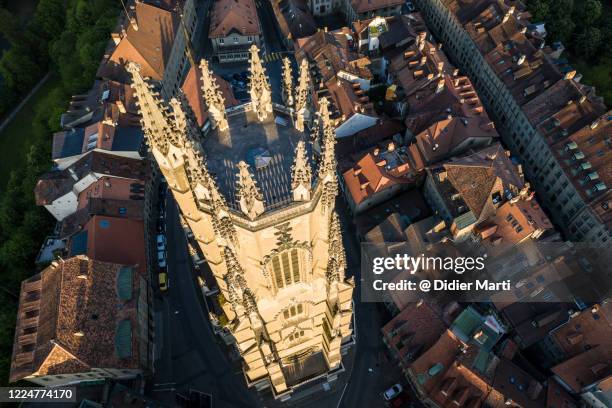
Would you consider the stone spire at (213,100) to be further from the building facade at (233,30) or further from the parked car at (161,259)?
the building facade at (233,30)

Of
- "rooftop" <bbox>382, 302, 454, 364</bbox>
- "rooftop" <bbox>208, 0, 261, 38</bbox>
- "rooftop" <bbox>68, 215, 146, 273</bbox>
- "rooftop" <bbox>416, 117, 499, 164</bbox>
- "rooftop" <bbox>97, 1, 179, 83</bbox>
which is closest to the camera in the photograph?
"rooftop" <bbox>382, 302, 454, 364</bbox>

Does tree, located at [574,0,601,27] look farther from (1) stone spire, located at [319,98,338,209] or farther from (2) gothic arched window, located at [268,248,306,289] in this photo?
(2) gothic arched window, located at [268,248,306,289]

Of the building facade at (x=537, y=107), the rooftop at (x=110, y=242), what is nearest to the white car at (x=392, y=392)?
the rooftop at (x=110, y=242)

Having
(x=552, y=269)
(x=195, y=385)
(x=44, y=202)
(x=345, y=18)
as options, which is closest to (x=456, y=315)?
(x=552, y=269)

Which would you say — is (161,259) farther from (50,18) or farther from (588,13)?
(588,13)

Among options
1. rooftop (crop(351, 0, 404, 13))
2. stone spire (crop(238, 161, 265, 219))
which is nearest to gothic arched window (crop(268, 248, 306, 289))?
stone spire (crop(238, 161, 265, 219))

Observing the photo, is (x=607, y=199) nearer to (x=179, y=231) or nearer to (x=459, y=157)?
(x=459, y=157)
